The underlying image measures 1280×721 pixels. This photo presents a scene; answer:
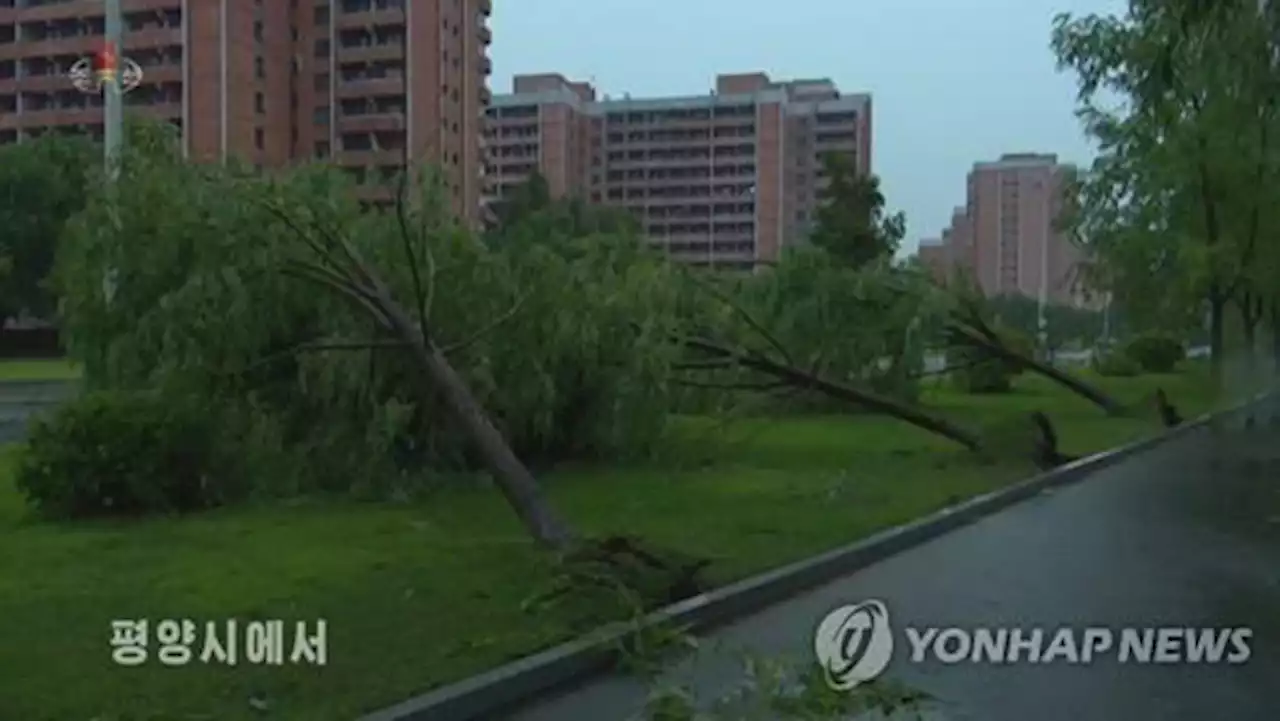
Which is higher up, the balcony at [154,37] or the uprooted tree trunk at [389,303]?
the balcony at [154,37]

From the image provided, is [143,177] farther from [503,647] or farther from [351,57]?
[351,57]

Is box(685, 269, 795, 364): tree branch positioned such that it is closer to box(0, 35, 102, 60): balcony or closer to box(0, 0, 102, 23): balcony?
box(0, 35, 102, 60): balcony

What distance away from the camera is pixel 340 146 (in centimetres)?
7950

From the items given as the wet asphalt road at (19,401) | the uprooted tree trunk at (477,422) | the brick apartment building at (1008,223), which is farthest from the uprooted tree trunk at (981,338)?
the brick apartment building at (1008,223)

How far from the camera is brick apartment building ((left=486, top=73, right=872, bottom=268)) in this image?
2259 inches

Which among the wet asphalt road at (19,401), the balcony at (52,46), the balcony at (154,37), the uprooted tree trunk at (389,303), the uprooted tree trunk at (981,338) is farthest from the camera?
the balcony at (52,46)

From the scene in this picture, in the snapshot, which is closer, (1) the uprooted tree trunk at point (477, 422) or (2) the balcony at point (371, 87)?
(1) the uprooted tree trunk at point (477, 422)

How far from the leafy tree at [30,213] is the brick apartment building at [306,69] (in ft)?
75.8

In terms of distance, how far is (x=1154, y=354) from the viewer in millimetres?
49812

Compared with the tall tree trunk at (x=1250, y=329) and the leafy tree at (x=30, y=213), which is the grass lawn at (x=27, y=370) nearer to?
the leafy tree at (x=30, y=213)

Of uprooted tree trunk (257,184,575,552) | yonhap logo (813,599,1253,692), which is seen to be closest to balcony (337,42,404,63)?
uprooted tree trunk (257,184,575,552)

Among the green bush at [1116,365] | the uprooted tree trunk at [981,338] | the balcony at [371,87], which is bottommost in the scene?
the green bush at [1116,365]

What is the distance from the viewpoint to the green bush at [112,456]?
37.9 ft

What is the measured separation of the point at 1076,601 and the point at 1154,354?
44.0m
